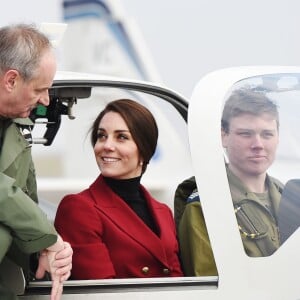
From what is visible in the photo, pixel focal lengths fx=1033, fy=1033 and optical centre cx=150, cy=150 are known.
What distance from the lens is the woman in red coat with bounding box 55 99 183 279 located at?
341 cm

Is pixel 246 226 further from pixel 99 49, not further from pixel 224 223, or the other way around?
pixel 99 49

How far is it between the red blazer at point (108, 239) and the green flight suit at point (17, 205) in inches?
13.8

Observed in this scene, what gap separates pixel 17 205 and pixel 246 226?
818 millimetres

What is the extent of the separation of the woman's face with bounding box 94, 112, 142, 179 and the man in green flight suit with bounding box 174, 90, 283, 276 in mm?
420

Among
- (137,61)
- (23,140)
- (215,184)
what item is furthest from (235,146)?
(137,61)

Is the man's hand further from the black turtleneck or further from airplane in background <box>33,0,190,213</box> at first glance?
airplane in background <box>33,0,190,213</box>

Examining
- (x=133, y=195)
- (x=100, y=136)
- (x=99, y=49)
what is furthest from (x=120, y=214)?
(x=99, y=49)

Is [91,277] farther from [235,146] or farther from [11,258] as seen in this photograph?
[235,146]

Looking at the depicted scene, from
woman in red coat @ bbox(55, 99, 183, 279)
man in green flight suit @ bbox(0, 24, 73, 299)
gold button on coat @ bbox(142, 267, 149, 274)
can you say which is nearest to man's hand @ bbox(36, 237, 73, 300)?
man in green flight suit @ bbox(0, 24, 73, 299)

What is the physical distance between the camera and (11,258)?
3.21 meters

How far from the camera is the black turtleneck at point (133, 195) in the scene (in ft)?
11.9

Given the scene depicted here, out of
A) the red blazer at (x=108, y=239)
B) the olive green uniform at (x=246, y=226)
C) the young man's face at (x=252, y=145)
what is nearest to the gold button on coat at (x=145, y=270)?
the red blazer at (x=108, y=239)

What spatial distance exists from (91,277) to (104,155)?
0.49 metres

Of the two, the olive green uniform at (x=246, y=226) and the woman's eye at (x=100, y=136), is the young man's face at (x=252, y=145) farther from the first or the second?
the woman's eye at (x=100, y=136)
